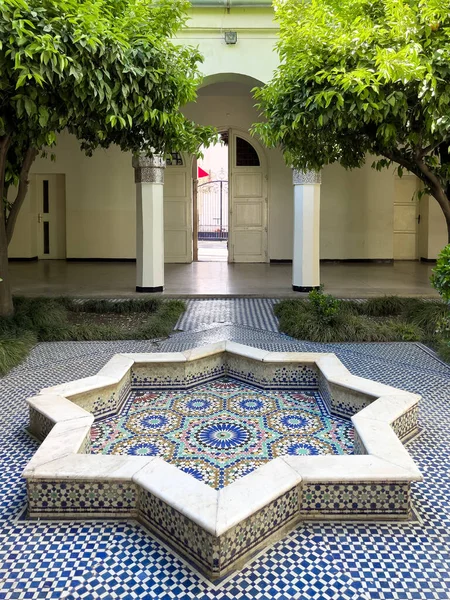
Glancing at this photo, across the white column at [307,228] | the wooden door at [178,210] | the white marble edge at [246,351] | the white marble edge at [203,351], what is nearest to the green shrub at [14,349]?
the white marble edge at [203,351]

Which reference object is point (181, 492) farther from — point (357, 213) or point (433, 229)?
point (433, 229)

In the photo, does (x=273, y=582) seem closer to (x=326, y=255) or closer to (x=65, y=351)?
(x=65, y=351)

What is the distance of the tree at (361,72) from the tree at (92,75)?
0.97 m

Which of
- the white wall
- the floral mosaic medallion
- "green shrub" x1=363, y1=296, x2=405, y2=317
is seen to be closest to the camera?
the floral mosaic medallion

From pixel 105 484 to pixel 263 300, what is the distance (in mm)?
5860

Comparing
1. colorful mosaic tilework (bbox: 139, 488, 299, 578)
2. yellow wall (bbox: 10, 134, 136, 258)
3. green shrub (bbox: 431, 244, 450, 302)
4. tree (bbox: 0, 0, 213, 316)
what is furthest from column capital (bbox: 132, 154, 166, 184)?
colorful mosaic tilework (bbox: 139, 488, 299, 578)

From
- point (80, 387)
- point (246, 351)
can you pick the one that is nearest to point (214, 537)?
point (80, 387)

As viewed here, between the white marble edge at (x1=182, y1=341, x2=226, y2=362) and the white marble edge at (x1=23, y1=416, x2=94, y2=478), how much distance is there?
128 centimetres

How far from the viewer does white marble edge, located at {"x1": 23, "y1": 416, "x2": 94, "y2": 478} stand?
240cm

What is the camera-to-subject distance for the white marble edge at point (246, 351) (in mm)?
4102

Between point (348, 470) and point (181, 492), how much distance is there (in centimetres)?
72

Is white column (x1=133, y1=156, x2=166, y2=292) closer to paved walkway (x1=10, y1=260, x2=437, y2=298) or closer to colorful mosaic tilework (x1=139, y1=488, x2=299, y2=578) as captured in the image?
paved walkway (x1=10, y1=260, x2=437, y2=298)

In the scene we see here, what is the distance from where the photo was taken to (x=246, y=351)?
13.9 ft

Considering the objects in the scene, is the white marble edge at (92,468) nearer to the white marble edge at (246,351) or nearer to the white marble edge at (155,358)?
the white marble edge at (155,358)
